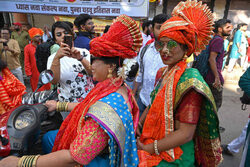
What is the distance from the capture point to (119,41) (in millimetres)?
1260

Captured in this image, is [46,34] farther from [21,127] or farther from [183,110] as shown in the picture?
[183,110]

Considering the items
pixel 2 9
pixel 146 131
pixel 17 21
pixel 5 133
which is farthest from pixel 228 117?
pixel 17 21

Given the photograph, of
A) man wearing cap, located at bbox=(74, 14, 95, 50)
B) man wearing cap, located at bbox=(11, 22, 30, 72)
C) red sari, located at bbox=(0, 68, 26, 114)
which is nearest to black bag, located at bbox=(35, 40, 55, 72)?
man wearing cap, located at bbox=(74, 14, 95, 50)

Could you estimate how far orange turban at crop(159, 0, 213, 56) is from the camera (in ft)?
4.69

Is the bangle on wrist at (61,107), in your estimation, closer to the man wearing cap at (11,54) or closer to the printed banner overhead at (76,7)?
the man wearing cap at (11,54)

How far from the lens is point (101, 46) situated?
1.25m

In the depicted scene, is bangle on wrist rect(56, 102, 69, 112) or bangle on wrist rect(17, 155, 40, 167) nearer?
bangle on wrist rect(17, 155, 40, 167)

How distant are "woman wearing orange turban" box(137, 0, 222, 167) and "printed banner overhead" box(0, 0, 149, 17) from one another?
557 cm

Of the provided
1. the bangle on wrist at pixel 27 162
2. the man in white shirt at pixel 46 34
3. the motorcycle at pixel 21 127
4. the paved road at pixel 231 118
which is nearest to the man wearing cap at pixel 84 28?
the motorcycle at pixel 21 127

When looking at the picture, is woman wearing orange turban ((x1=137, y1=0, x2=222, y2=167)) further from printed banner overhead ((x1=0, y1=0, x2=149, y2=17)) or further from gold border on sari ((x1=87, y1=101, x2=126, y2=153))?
printed banner overhead ((x1=0, y1=0, x2=149, y2=17))

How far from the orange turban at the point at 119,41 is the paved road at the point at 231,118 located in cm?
279

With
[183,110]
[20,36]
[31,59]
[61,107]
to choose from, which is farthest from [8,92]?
[20,36]

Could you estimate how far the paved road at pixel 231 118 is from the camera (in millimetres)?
3053

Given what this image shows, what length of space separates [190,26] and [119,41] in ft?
2.03
